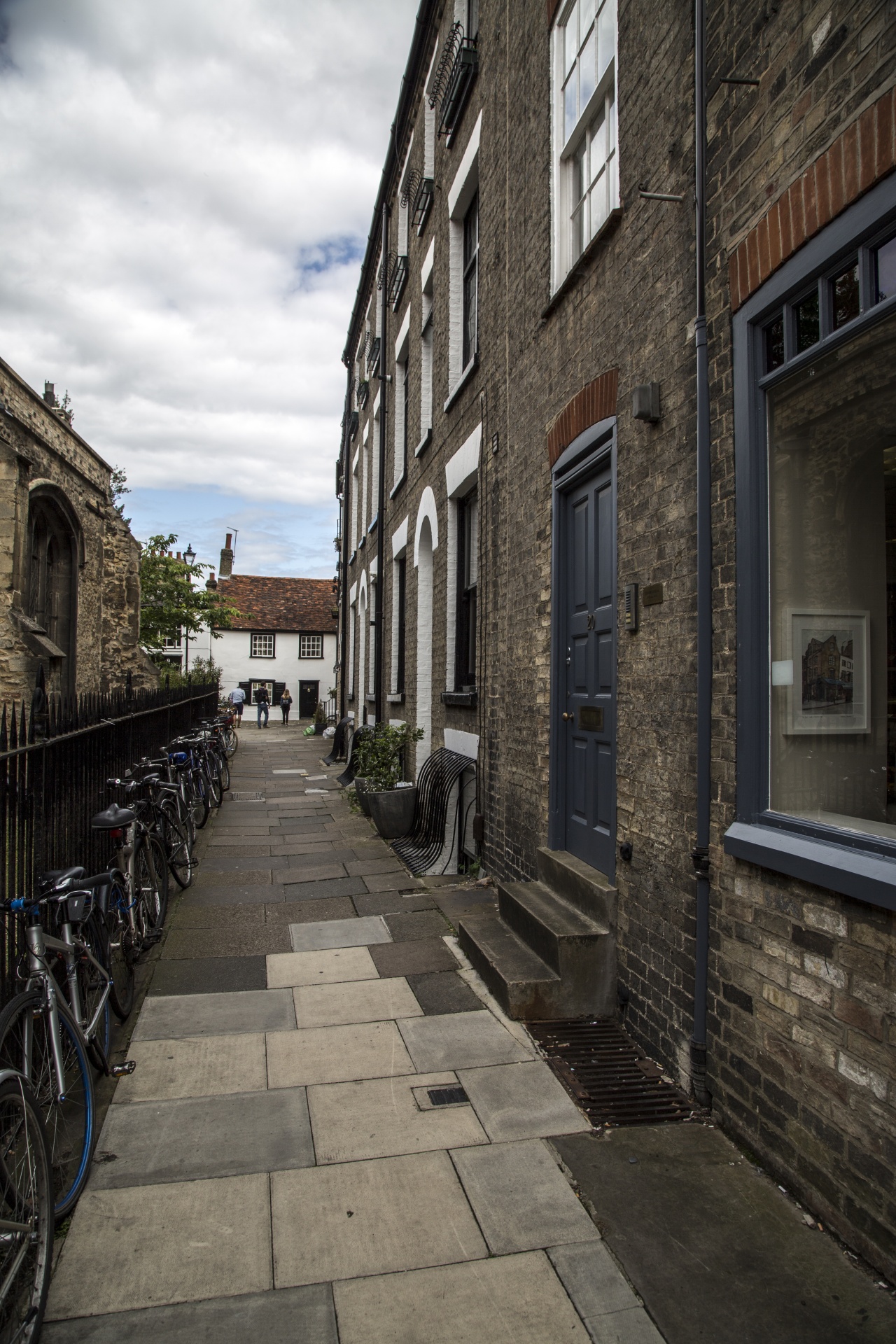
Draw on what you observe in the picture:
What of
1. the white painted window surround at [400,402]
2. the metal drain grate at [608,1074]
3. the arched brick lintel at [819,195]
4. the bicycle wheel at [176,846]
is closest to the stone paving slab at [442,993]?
the metal drain grate at [608,1074]

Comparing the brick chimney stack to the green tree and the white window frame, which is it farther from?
the green tree

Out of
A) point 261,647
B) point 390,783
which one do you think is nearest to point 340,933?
point 390,783

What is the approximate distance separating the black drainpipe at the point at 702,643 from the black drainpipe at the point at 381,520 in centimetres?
1007

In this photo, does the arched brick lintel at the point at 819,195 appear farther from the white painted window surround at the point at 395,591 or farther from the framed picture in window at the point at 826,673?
the white painted window surround at the point at 395,591

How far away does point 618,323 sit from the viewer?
14.7 ft

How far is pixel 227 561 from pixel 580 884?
4690 centimetres

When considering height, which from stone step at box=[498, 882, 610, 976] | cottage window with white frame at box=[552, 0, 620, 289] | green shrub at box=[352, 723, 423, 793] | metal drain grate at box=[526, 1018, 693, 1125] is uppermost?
cottage window with white frame at box=[552, 0, 620, 289]

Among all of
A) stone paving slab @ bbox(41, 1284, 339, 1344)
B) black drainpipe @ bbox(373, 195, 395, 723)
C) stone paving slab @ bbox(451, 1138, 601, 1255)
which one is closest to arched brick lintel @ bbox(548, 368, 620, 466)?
stone paving slab @ bbox(451, 1138, 601, 1255)

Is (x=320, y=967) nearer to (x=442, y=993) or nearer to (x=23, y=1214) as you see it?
(x=442, y=993)

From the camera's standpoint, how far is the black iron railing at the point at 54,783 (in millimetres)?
3389

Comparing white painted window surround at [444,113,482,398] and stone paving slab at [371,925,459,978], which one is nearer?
stone paving slab at [371,925,459,978]

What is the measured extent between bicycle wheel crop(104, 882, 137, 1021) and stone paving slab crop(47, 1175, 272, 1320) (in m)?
1.45

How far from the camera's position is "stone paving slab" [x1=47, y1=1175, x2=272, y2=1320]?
241 centimetres

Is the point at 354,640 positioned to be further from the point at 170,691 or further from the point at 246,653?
the point at 246,653
